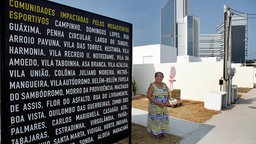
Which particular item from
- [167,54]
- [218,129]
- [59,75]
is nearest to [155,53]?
[167,54]

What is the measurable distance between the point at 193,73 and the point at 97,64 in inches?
440

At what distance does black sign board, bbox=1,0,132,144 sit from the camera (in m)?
2.40

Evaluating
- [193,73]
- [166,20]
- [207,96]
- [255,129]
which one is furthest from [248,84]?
[166,20]

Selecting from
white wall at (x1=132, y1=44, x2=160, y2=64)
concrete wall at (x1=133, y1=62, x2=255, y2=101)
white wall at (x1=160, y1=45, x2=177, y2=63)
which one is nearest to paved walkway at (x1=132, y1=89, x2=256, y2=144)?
concrete wall at (x1=133, y1=62, x2=255, y2=101)

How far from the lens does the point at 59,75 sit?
2.86 metres

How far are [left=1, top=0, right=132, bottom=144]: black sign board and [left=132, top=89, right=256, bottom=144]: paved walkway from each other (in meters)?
2.97

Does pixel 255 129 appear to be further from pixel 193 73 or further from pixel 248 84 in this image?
pixel 248 84

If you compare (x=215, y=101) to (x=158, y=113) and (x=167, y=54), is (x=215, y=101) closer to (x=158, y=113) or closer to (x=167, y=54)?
(x=158, y=113)

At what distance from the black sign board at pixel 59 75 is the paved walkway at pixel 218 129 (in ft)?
9.75

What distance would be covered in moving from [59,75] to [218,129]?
19.0ft

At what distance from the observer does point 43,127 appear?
2.71 meters

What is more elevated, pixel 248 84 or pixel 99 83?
pixel 99 83

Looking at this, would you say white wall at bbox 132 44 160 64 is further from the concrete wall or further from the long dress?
the long dress

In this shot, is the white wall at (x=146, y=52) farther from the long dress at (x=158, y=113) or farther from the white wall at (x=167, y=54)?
the long dress at (x=158, y=113)
